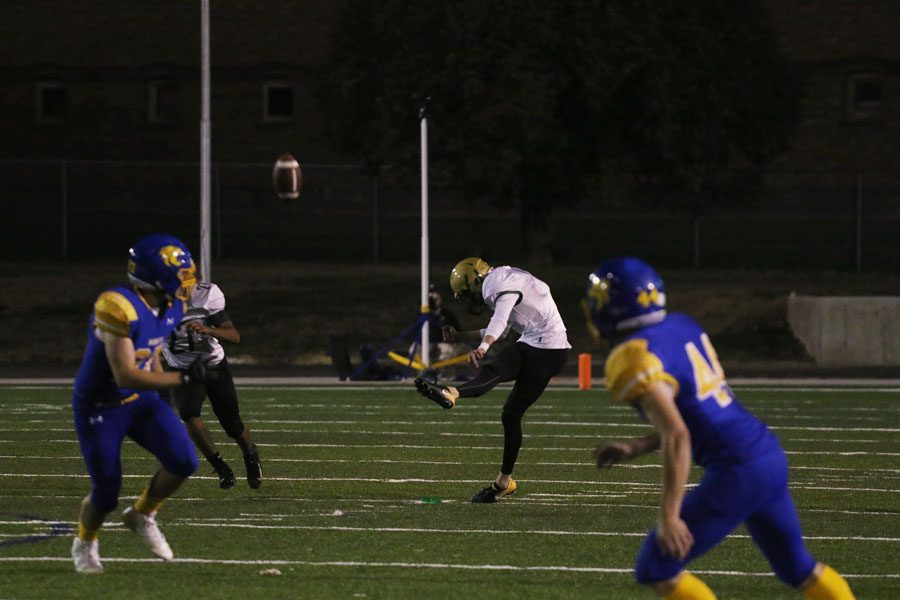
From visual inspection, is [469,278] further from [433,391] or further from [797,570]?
[797,570]

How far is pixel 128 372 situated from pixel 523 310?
196 inches

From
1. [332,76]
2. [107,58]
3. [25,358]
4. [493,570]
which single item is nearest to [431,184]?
[332,76]

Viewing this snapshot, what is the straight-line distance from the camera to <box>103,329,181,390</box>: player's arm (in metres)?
8.66

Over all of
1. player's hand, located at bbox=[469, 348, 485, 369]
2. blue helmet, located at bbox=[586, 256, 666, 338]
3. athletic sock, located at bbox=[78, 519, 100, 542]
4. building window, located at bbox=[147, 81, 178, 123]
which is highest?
building window, located at bbox=[147, 81, 178, 123]

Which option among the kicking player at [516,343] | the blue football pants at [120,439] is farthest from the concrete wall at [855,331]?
the blue football pants at [120,439]

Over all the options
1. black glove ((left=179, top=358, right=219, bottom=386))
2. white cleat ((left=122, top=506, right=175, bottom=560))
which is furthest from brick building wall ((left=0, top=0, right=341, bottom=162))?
black glove ((left=179, top=358, right=219, bottom=386))

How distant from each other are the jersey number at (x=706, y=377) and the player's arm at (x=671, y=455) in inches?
6.9

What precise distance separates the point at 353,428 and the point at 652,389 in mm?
12149

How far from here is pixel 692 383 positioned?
22.0 ft

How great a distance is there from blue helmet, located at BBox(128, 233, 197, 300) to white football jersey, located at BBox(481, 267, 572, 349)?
4467 mm

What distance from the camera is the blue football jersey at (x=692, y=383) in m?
6.60

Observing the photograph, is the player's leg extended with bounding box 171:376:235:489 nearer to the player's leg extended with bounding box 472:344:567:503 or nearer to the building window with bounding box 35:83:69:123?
the player's leg extended with bounding box 472:344:567:503

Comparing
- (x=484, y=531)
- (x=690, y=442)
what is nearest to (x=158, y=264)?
(x=484, y=531)

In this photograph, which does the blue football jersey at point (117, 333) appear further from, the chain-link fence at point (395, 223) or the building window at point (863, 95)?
the building window at point (863, 95)
